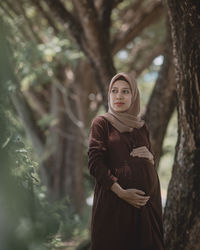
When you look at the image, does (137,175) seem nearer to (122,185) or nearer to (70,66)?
(122,185)

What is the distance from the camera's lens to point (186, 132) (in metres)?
3.50

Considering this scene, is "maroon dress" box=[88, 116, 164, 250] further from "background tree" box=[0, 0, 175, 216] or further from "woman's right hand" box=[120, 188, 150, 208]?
"background tree" box=[0, 0, 175, 216]

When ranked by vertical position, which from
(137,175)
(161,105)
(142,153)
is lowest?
(137,175)

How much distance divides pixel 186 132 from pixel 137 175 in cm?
112

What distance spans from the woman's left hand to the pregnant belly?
0.10 ft

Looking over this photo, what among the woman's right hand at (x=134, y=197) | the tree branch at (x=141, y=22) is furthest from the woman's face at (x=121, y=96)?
the tree branch at (x=141, y=22)

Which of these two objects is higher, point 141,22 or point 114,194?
point 141,22

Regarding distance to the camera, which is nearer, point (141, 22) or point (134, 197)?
point (134, 197)

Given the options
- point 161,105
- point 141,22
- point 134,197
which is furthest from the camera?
point 141,22

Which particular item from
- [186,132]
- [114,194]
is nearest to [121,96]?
[114,194]

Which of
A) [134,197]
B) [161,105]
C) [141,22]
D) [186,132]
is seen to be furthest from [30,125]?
[134,197]

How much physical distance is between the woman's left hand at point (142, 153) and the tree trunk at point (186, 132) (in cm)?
91

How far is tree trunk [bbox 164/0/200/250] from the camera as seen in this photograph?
3330mm

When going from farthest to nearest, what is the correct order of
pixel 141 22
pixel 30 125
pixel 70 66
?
pixel 70 66, pixel 30 125, pixel 141 22
